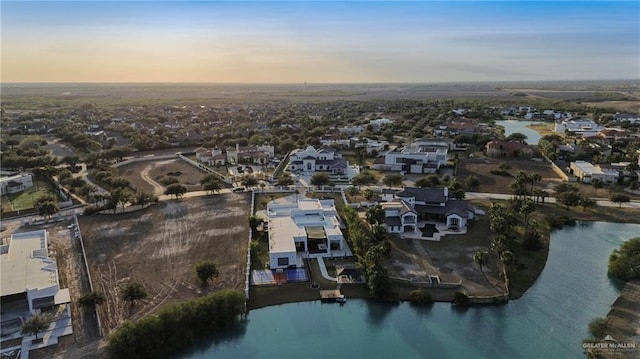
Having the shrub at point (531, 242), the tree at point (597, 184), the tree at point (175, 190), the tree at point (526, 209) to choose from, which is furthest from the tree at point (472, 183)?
the tree at point (175, 190)

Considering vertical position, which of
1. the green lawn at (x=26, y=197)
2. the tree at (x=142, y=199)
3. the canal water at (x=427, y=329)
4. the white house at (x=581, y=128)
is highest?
the white house at (x=581, y=128)

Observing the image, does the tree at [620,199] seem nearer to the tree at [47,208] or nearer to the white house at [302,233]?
the white house at [302,233]

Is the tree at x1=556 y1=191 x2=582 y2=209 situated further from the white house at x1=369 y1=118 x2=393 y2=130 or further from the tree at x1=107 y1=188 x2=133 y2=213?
the white house at x1=369 y1=118 x2=393 y2=130

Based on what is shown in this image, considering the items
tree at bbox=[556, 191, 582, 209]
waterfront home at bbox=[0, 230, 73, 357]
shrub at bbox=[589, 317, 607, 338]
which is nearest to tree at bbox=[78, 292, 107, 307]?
waterfront home at bbox=[0, 230, 73, 357]

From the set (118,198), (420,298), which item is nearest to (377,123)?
(118,198)

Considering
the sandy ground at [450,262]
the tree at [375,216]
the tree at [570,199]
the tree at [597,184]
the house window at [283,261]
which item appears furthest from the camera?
the tree at [597,184]

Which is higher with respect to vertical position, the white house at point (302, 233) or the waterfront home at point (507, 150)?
the waterfront home at point (507, 150)

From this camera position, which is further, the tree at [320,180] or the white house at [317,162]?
the white house at [317,162]

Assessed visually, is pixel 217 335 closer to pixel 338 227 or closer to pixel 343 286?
pixel 343 286
